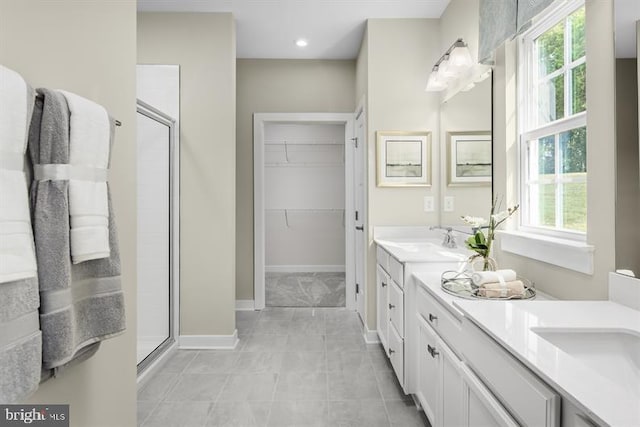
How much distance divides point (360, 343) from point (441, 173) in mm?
1547

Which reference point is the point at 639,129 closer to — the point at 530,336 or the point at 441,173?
the point at 530,336

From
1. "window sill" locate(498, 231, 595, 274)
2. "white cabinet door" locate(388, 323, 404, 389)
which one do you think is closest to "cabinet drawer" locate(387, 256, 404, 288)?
"white cabinet door" locate(388, 323, 404, 389)

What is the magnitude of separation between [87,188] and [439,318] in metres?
1.38

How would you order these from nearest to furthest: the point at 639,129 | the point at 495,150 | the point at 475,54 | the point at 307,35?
the point at 639,129, the point at 495,150, the point at 475,54, the point at 307,35

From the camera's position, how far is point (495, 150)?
2086 millimetres

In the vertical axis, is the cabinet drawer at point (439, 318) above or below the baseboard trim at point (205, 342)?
above

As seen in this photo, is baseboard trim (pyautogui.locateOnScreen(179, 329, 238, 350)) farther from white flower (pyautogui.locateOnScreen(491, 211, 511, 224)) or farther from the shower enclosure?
white flower (pyautogui.locateOnScreen(491, 211, 511, 224))

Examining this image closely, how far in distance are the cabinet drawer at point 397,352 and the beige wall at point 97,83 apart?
1.41 metres

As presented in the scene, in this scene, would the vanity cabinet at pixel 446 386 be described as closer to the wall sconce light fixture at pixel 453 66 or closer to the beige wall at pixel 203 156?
the wall sconce light fixture at pixel 453 66

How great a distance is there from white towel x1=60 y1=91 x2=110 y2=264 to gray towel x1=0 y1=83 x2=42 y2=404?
0.15 m

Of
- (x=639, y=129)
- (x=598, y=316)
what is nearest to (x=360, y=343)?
(x=598, y=316)

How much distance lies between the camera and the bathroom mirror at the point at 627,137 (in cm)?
116

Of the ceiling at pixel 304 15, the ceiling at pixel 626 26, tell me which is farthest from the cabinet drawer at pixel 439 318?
the ceiling at pixel 304 15

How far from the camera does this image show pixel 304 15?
10.0 ft
